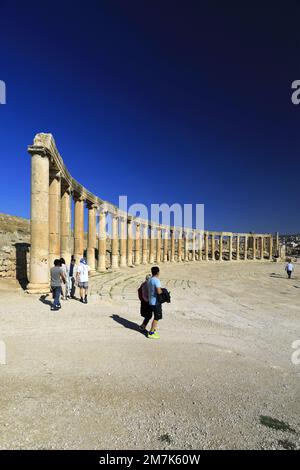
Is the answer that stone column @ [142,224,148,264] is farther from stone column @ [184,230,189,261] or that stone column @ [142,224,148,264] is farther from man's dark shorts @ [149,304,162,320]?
man's dark shorts @ [149,304,162,320]

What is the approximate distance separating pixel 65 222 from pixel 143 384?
13958mm

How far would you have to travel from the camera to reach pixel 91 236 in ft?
69.6

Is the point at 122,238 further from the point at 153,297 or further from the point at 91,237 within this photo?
the point at 153,297

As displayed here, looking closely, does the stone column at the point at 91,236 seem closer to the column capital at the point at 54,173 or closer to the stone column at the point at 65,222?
the stone column at the point at 65,222

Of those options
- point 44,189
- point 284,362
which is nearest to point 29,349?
point 284,362

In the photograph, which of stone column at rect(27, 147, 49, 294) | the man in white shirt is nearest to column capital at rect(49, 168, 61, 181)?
stone column at rect(27, 147, 49, 294)

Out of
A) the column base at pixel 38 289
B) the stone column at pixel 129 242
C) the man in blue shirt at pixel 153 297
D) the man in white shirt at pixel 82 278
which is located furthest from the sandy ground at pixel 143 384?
the stone column at pixel 129 242

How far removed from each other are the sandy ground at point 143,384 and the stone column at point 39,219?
11.0ft

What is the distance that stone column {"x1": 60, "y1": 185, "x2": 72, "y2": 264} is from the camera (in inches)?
653

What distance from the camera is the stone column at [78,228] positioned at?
1883 cm

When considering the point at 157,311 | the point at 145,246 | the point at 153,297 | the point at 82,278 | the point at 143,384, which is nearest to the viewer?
the point at 143,384

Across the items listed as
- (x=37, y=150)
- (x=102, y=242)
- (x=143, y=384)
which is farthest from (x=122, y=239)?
(x=143, y=384)

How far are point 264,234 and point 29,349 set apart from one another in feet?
213

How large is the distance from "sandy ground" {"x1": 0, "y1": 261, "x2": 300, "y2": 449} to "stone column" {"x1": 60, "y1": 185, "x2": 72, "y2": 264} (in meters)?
8.01
